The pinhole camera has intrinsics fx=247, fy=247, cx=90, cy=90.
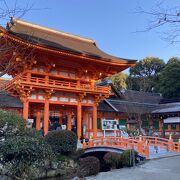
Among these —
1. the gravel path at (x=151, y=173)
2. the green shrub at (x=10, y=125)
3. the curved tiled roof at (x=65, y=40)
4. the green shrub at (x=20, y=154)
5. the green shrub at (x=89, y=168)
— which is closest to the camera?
the green shrub at (x=20, y=154)

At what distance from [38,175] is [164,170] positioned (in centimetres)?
577

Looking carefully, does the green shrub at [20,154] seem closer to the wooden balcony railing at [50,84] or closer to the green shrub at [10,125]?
the green shrub at [10,125]

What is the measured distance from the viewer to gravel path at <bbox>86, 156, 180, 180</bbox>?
346 inches

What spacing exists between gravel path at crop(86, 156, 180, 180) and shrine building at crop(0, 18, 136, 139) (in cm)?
805

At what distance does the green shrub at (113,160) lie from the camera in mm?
13944

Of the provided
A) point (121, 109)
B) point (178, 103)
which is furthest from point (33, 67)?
point (178, 103)

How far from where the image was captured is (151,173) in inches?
366

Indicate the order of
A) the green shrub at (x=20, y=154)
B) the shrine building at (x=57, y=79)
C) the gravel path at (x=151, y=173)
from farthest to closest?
the shrine building at (x=57, y=79) < the gravel path at (x=151, y=173) < the green shrub at (x=20, y=154)

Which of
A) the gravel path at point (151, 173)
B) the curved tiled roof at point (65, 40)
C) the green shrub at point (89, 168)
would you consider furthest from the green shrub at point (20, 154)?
the curved tiled roof at point (65, 40)

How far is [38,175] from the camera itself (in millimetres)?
11648

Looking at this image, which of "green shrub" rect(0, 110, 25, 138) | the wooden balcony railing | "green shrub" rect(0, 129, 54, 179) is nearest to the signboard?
the wooden balcony railing

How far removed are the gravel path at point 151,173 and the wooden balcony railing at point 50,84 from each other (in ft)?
29.2

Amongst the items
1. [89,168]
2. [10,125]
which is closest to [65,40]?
[89,168]

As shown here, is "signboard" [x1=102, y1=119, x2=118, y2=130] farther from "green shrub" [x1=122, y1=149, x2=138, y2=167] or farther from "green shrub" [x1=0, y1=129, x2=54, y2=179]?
"green shrub" [x1=0, y1=129, x2=54, y2=179]
